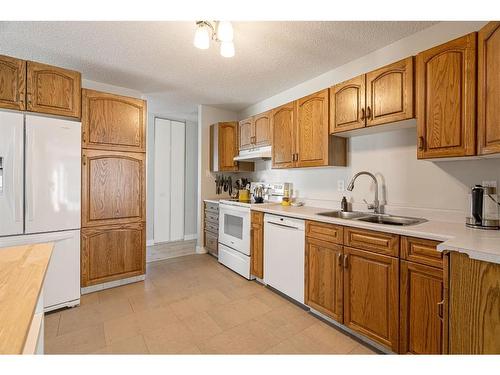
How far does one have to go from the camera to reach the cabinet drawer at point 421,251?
4.48ft

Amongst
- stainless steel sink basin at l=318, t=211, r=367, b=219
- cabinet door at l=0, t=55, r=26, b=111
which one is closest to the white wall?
stainless steel sink basin at l=318, t=211, r=367, b=219

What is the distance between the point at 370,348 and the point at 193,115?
4.33 m

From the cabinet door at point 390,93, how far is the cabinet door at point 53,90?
267 cm

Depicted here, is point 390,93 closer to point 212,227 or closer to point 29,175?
point 212,227

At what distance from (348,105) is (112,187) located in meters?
2.51

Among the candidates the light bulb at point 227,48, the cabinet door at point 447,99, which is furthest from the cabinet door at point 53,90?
the cabinet door at point 447,99

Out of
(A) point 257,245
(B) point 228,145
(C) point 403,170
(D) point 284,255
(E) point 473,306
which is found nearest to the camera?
(E) point 473,306

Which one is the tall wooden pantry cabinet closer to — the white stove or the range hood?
the white stove

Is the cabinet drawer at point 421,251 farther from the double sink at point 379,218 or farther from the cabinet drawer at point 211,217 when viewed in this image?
the cabinet drawer at point 211,217

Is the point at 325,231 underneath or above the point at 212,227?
above

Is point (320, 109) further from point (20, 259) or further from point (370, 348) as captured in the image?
point (20, 259)

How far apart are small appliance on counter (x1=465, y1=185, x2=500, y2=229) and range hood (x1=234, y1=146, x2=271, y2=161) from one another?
2057 mm

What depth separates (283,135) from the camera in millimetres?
2885

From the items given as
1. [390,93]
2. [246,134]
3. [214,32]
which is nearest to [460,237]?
[390,93]
